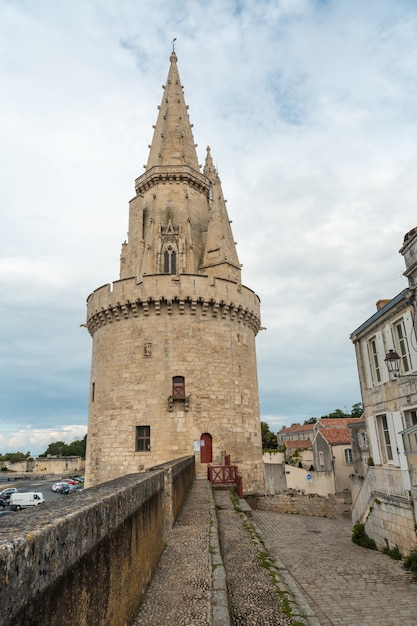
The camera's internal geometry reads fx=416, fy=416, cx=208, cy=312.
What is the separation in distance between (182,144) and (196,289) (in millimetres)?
11407

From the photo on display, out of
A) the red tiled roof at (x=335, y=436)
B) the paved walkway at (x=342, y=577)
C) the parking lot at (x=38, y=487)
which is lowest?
the parking lot at (x=38, y=487)

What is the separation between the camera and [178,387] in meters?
19.2

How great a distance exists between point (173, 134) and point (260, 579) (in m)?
25.9

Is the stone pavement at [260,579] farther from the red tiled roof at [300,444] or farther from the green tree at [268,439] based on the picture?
the green tree at [268,439]

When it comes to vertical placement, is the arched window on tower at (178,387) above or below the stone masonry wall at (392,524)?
above

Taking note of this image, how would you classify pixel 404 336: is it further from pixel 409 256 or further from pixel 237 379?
pixel 237 379

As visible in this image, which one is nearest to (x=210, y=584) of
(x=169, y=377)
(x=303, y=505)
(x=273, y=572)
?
(x=273, y=572)

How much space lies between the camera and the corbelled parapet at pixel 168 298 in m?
19.9

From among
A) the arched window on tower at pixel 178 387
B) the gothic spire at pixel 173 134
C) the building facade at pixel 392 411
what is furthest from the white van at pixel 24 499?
the gothic spire at pixel 173 134

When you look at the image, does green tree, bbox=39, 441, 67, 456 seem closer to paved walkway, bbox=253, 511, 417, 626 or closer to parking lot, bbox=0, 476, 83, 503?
parking lot, bbox=0, 476, 83, 503

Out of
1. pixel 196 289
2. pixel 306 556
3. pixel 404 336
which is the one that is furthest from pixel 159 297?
pixel 306 556

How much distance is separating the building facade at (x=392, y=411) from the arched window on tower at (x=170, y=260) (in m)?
10.9

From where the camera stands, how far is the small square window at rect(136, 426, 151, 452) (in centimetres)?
1862

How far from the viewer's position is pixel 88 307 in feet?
74.2
